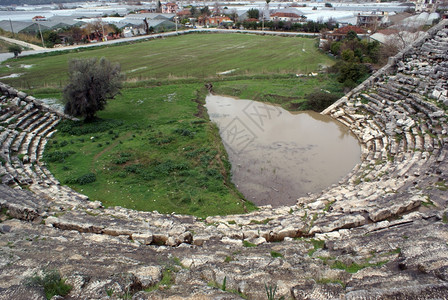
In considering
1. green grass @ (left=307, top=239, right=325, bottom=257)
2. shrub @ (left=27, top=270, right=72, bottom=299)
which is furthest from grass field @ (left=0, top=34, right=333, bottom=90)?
shrub @ (left=27, top=270, right=72, bottom=299)

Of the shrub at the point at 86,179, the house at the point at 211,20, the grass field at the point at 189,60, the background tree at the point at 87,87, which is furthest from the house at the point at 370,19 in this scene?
the shrub at the point at 86,179

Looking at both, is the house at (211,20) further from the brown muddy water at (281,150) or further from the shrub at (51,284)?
the shrub at (51,284)

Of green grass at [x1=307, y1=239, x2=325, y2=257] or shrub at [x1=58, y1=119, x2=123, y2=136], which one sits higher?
green grass at [x1=307, y1=239, x2=325, y2=257]

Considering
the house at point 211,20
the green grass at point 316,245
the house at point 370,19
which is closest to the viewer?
the green grass at point 316,245

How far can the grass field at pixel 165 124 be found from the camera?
15.0 m

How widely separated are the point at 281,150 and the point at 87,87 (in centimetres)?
Answer: 1415

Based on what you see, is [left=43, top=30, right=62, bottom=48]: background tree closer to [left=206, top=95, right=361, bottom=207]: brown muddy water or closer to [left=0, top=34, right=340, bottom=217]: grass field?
[left=0, top=34, right=340, bottom=217]: grass field

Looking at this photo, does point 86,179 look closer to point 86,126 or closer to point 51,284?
point 86,126

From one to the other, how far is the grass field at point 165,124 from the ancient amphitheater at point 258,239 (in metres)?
1.52

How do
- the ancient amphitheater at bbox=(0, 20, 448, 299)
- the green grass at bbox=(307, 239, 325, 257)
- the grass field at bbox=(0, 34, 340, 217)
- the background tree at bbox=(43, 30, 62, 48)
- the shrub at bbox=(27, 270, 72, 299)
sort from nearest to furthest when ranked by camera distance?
1. the shrub at bbox=(27, 270, 72, 299)
2. the ancient amphitheater at bbox=(0, 20, 448, 299)
3. the green grass at bbox=(307, 239, 325, 257)
4. the grass field at bbox=(0, 34, 340, 217)
5. the background tree at bbox=(43, 30, 62, 48)

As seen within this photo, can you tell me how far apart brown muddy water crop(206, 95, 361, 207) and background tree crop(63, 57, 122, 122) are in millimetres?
8587

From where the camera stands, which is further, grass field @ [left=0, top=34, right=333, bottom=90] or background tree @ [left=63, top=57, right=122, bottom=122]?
grass field @ [left=0, top=34, right=333, bottom=90]

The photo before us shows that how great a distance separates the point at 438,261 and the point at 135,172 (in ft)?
44.6

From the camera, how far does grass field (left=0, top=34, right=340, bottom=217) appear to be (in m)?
15.0
